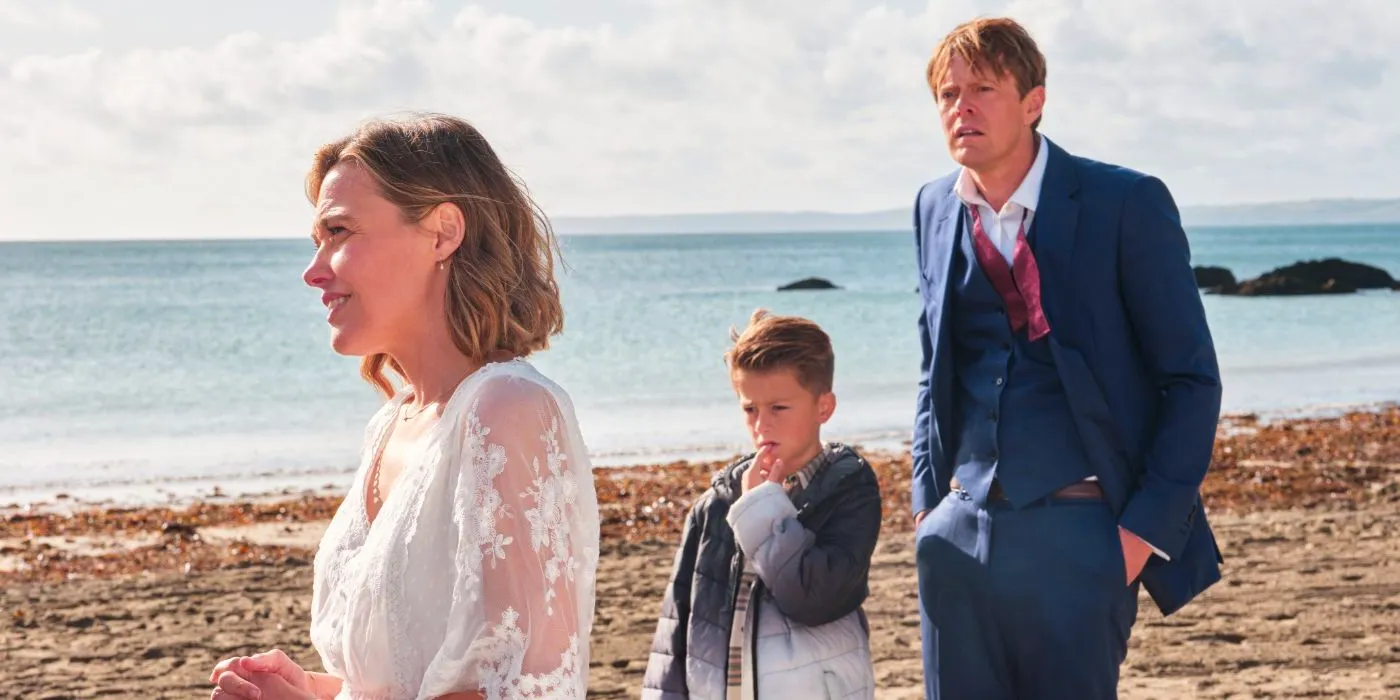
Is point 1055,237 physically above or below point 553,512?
above

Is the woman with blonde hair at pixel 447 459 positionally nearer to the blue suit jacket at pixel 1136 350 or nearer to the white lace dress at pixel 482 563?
the white lace dress at pixel 482 563

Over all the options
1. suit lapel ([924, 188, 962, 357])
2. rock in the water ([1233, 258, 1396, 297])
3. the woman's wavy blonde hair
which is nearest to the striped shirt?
suit lapel ([924, 188, 962, 357])

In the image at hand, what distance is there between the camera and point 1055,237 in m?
3.63

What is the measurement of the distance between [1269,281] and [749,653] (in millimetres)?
50479

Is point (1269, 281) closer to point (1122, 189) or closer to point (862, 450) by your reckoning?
point (862, 450)

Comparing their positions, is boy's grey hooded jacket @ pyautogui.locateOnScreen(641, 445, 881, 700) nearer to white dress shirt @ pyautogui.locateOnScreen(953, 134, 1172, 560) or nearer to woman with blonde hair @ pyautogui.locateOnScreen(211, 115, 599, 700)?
white dress shirt @ pyautogui.locateOnScreen(953, 134, 1172, 560)

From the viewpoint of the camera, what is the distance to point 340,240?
7.63 feet

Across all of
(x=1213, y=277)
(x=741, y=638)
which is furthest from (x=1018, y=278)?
(x=1213, y=277)

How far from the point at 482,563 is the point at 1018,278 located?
195 cm

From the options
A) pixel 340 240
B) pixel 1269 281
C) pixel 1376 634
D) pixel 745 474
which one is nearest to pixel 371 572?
pixel 340 240

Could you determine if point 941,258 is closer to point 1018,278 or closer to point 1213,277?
point 1018,278

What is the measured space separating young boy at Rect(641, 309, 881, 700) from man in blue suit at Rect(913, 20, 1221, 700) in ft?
1.50

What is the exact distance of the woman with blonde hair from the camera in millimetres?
2109

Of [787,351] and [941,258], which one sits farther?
[787,351]
